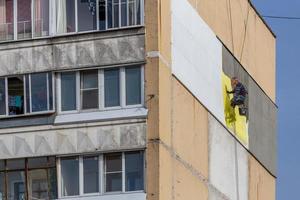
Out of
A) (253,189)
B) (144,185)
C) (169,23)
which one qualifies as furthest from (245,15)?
(144,185)

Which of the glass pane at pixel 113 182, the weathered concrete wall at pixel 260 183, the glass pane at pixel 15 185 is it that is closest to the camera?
the glass pane at pixel 113 182

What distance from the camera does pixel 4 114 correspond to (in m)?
40.2

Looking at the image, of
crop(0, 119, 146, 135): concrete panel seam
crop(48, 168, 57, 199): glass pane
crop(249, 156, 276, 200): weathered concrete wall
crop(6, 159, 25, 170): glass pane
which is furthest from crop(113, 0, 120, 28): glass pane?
crop(249, 156, 276, 200): weathered concrete wall

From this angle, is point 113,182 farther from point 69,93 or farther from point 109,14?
point 109,14

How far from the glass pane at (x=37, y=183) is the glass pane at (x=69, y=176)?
0.73 m

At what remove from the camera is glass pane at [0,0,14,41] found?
41.0 meters

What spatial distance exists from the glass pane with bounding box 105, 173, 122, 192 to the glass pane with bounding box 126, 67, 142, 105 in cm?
215

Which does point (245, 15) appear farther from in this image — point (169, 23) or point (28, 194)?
point (28, 194)

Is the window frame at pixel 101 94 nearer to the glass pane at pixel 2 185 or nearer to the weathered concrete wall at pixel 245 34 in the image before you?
the glass pane at pixel 2 185

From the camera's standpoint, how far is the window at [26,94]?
3991 centimetres

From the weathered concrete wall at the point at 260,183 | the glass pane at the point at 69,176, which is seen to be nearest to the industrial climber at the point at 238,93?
the weathered concrete wall at the point at 260,183

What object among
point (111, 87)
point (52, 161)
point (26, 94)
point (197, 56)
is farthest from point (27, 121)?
point (197, 56)

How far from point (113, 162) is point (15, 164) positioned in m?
3.07

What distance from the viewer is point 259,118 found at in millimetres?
51094
